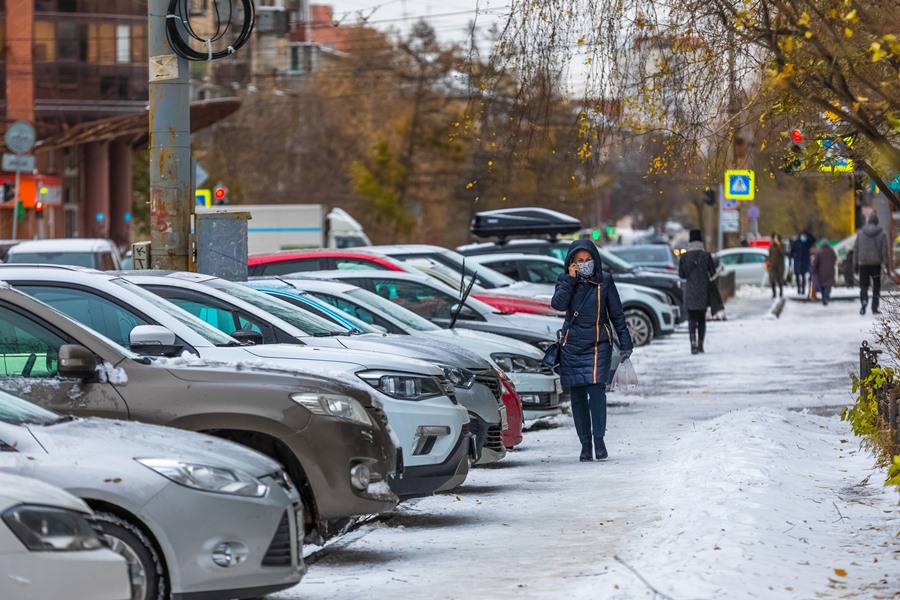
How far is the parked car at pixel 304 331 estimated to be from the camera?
1013 cm

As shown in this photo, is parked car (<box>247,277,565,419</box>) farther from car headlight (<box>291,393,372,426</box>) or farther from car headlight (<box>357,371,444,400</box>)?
car headlight (<box>291,393,372,426</box>)

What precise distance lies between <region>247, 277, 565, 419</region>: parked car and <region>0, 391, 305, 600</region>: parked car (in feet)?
21.4

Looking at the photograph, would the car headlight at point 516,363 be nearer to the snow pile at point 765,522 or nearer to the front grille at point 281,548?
the snow pile at point 765,522

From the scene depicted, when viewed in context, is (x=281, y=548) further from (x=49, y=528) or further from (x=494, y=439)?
(x=494, y=439)

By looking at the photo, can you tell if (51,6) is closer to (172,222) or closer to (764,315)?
(764,315)

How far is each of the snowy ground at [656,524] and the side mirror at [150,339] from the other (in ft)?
4.46

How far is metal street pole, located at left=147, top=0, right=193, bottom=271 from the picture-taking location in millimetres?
14023

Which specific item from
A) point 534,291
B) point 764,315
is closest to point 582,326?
point 534,291

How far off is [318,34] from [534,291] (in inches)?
5044

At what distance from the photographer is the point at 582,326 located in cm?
1242

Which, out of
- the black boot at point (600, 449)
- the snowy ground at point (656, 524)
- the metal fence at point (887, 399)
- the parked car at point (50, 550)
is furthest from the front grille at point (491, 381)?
the parked car at point (50, 550)

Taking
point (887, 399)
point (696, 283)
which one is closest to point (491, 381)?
point (887, 399)

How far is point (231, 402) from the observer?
Result: 756cm

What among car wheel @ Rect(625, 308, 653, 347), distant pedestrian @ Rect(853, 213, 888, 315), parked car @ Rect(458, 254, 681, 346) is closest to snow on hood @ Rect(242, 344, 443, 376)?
parked car @ Rect(458, 254, 681, 346)
